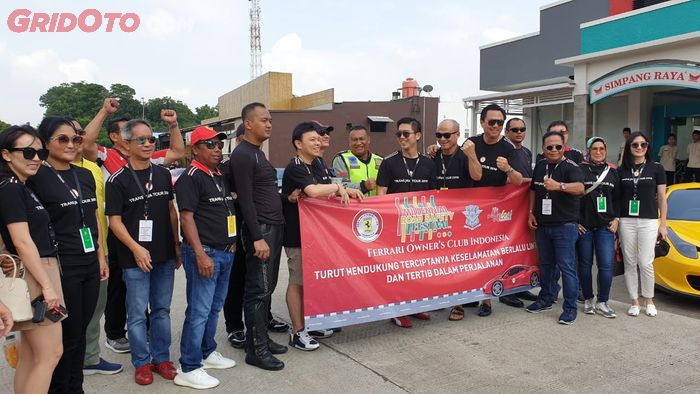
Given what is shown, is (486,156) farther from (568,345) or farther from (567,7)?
(567,7)

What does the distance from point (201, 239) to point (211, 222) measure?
0.14 m

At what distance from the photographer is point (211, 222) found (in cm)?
387

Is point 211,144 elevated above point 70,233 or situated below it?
above

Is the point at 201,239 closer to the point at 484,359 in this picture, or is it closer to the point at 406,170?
the point at 406,170

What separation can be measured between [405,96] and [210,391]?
93.2 ft

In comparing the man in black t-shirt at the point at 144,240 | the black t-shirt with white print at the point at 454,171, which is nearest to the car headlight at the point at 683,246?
the black t-shirt with white print at the point at 454,171

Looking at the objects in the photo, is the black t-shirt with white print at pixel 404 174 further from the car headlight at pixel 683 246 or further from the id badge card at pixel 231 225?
the car headlight at pixel 683 246

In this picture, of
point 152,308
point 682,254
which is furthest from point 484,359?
point 682,254

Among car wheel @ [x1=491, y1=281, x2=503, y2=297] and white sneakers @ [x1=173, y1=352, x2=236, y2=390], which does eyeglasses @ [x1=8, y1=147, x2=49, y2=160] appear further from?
car wheel @ [x1=491, y1=281, x2=503, y2=297]

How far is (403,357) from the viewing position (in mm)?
4352

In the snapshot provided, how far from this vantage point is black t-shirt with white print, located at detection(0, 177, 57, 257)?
2.71m

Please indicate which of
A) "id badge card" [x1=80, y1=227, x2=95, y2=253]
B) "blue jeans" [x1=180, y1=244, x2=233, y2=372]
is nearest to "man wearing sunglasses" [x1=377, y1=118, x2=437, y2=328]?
"blue jeans" [x1=180, y1=244, x2=233, y2=372]

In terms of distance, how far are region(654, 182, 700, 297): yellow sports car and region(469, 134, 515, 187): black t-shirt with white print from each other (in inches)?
80.9

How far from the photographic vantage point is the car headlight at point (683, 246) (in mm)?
5566
